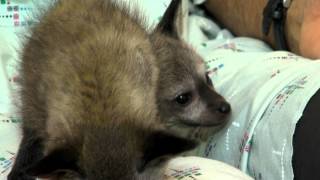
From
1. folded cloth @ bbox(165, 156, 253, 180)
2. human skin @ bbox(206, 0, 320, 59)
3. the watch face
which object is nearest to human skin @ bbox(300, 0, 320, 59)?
human skin @ bbox(206, 0, 320, 59)

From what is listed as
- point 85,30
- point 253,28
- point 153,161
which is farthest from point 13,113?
Answer: point 253,28

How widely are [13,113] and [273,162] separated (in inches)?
41.8

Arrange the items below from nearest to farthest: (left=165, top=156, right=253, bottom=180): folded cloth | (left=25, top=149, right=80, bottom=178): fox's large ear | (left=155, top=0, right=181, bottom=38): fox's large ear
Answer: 1. (left=25, top=149, right=80, bottom=178): fox's large ear
2. (left=165, top=156, right=253, bottom=180): folded cloth
3. (left=155, top=0, right=181, bottom=38): fox's large ear

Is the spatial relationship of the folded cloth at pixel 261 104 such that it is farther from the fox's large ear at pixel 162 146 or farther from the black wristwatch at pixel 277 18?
the fox's large ear at pixel 162 146

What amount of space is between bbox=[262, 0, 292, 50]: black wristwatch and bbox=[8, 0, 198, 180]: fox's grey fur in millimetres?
489

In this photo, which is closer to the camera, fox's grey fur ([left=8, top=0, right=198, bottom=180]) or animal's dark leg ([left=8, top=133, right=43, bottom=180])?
fox's grey fur ([left=8, top=0, right=198, bottom=180])

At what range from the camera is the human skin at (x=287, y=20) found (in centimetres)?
215

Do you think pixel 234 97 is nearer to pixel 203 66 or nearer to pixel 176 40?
pixel 203 66

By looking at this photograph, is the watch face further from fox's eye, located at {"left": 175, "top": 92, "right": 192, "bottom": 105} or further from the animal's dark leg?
the animal's dark leg

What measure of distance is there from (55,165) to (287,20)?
1302mm

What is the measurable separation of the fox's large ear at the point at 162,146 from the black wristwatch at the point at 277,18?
1027mm

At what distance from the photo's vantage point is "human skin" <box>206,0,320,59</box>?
2150mm

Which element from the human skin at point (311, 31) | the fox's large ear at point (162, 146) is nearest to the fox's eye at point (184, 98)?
the human skin at point (311, 31)

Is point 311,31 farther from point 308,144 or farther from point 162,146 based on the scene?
point 162,146
